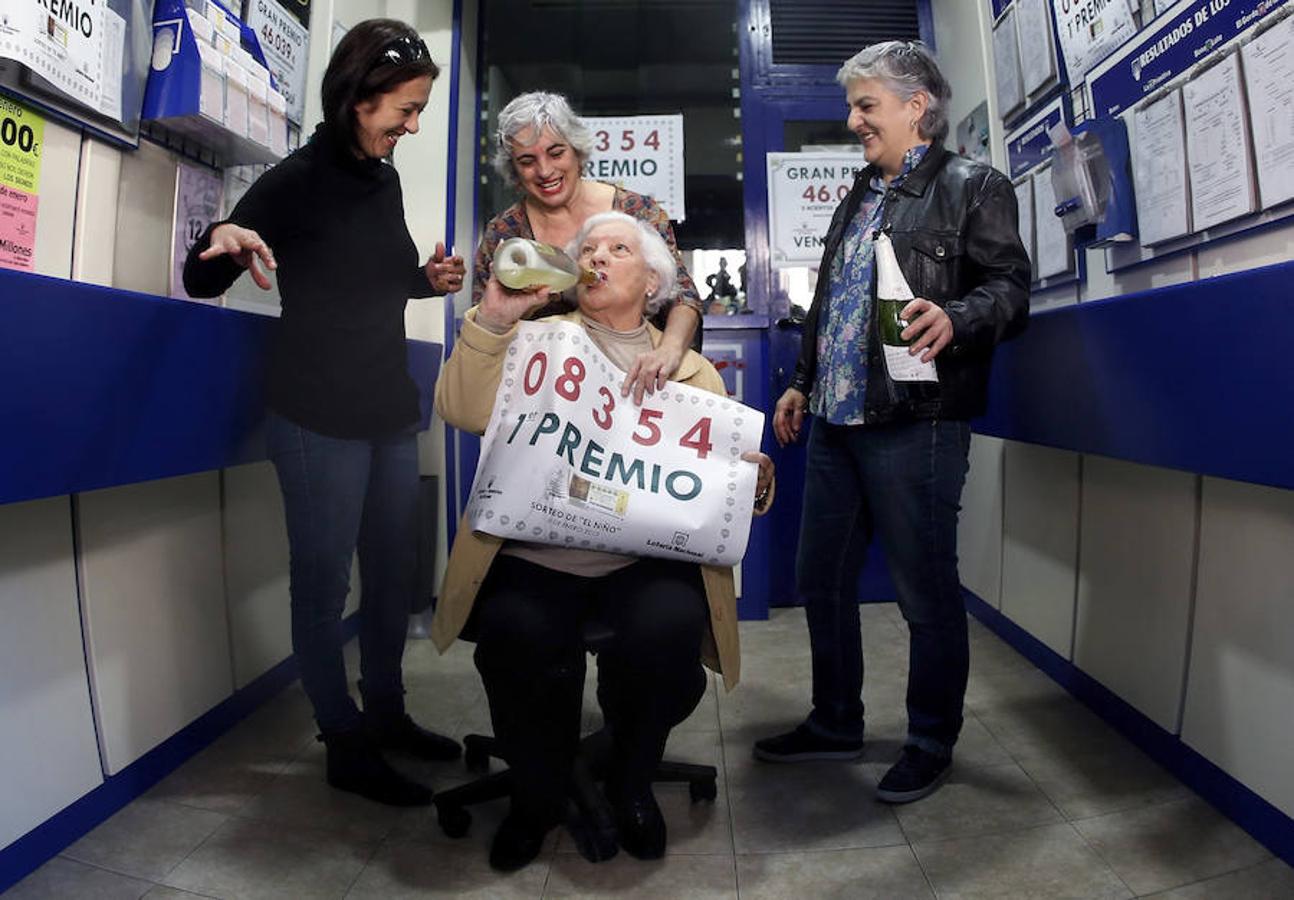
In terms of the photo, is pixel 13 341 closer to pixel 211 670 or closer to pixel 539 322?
pixel 539 322

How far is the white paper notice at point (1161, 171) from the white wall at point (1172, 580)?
3.0 inches

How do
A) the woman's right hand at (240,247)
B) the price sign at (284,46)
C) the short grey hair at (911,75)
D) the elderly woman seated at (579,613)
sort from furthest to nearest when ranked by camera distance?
1. the price sign at (284,46)
2. the short grey hair at (911,75)
3. the elderly woman seated at (579,613)
4. the woman's right hand at (240,247)

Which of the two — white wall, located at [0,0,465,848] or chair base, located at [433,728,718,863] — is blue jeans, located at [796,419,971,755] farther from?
white wall, located at [0,0,465,848]

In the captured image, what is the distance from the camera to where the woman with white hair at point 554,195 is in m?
1.51

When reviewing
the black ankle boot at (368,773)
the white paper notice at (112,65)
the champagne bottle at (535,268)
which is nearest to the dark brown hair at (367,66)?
the champagne bottle at (535,268)

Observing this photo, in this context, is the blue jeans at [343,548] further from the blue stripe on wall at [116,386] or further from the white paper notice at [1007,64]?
the white paper notice at [1007,64]

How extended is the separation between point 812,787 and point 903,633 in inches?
42.8

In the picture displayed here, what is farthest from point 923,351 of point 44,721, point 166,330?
point 44,721

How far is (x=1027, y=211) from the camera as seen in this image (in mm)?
2316

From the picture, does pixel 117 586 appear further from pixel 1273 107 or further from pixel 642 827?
pixel 1273 107

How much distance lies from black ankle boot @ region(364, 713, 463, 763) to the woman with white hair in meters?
0.94

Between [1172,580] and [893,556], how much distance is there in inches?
24.6

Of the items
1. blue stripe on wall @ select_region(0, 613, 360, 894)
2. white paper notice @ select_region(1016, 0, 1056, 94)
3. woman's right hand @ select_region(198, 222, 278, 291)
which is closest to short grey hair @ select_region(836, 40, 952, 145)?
white paper notice @ select_region(1016, 0, 1056, 94)

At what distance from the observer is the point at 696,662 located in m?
1.35
